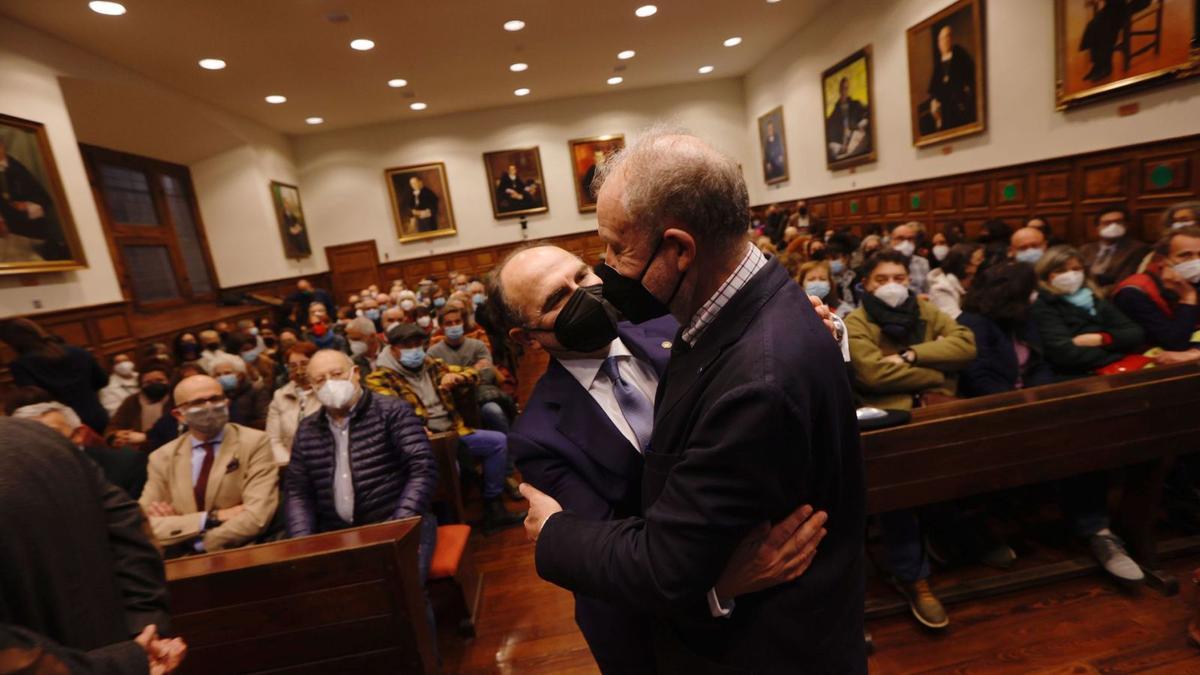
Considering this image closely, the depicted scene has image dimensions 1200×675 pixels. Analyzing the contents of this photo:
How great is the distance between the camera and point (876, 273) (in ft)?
9.36

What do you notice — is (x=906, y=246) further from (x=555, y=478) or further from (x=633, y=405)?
(x=555, y=478)

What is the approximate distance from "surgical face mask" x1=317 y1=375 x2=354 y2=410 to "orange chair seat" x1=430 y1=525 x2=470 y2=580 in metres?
0.84

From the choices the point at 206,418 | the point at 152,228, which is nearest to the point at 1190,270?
the point at 206,418

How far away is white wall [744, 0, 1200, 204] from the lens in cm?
521

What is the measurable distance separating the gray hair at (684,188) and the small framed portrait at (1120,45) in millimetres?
6201

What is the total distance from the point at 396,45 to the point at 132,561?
8.51 meters

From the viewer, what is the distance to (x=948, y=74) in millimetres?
6984

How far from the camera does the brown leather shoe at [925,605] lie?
88.9 inches

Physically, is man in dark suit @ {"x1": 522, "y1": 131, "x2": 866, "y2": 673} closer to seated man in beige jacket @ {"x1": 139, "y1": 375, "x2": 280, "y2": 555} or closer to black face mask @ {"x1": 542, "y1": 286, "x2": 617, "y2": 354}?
black face mask @ {"x1": 542, "y1": 286, "x2": 617, "y2": 354}

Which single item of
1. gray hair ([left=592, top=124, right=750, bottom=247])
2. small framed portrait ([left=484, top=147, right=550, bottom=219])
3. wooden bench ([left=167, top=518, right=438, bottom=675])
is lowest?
wooden bench ([left=167, top=518, right=438, bottom=675])

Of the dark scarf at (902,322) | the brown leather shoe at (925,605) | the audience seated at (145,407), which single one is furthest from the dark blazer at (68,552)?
the audience seated at (145,407)

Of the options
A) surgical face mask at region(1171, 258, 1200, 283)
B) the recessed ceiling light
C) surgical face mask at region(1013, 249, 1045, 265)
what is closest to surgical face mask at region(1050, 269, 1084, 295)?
surgical face mask at region(1171, 258, 1200, 283)

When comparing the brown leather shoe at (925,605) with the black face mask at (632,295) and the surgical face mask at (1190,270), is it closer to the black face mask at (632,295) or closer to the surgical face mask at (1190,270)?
the black face mask at (632,295)

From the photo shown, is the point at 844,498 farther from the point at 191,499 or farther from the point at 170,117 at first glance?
the point at 170,117
